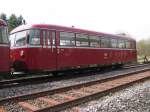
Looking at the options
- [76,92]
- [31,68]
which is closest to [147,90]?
[76,92]

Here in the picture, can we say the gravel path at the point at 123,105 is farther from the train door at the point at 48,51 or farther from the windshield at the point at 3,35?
the train door at the point at 48,51

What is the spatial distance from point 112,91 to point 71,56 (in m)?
6.23

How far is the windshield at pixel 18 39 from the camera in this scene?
14766 millimetres

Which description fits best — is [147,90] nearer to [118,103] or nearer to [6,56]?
[118,103]

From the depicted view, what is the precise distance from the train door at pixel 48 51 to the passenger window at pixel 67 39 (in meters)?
0.73

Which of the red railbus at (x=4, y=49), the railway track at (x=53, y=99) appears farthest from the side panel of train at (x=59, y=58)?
the railway track at (x=53, y=99)

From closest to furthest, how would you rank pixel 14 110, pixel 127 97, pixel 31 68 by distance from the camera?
pixel 14 110, pixel 127 97, pixel 31 68

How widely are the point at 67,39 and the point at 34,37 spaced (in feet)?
8.13

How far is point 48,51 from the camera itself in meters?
14.9

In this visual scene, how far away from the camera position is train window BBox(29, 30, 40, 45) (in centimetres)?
1434

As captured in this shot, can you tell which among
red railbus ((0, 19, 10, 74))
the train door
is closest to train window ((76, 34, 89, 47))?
the train door

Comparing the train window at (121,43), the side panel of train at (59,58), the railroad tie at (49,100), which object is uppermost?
the train window at (121,43)

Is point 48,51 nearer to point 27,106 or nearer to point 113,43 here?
point 27,106

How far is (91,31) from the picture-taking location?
741 inches
